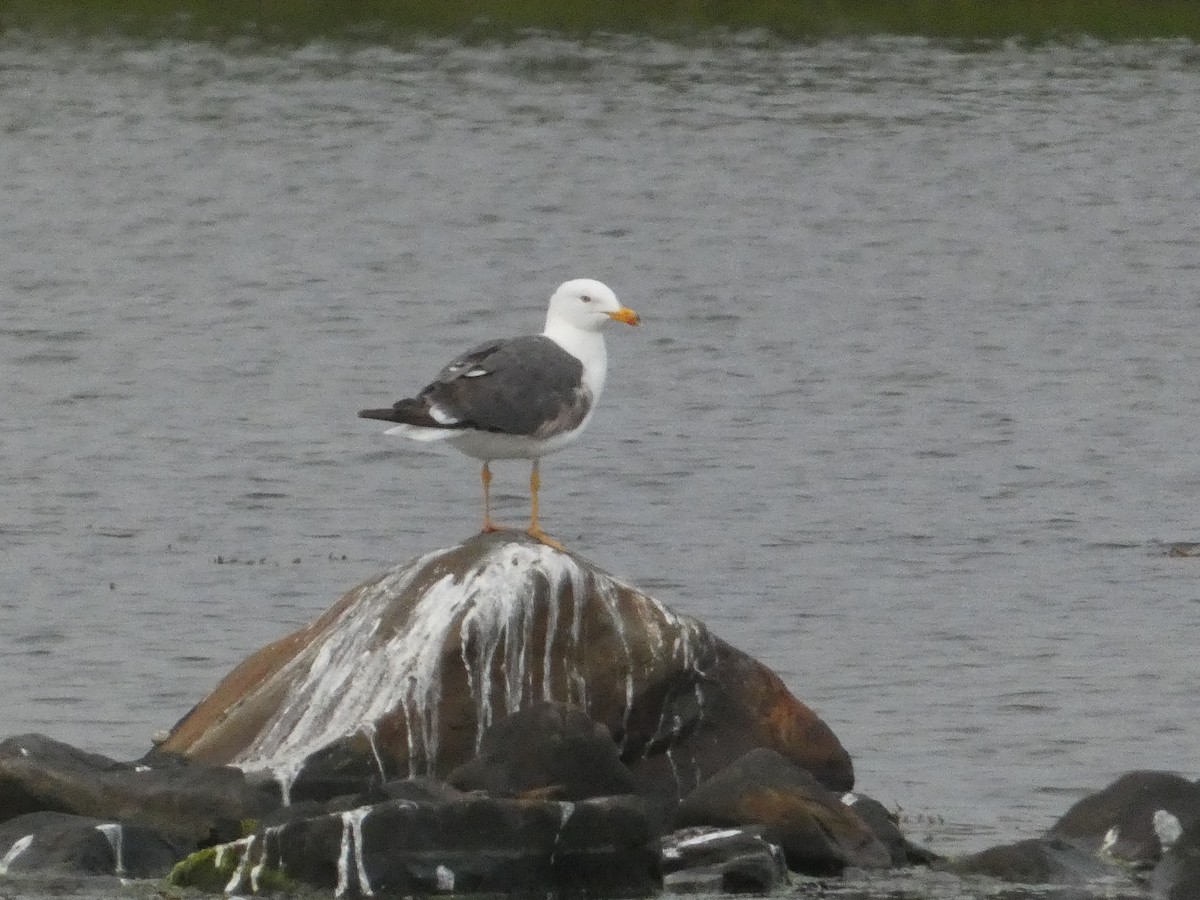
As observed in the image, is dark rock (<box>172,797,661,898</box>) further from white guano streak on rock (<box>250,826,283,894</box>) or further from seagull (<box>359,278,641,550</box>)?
seagull (<box>359,278,641,550</box>)

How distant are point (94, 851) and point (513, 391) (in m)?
2.75

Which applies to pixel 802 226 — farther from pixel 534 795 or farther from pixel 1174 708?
pixel 534 795

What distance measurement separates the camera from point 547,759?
11664 millimetres

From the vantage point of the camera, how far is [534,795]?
37.7 feet

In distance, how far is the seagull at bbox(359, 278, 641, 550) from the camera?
12.1m

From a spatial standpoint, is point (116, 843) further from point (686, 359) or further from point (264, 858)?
point (686, 359)

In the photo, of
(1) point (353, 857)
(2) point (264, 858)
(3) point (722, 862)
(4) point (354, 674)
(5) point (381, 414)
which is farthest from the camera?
(4) point (354, 674)

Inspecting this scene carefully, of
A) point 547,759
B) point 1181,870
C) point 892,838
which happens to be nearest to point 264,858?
point 547,759

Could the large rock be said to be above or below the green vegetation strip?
below

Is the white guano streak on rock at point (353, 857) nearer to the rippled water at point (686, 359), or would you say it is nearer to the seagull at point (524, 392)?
the seagull at point (524, 392)

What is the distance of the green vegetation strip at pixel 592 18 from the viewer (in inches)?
2082

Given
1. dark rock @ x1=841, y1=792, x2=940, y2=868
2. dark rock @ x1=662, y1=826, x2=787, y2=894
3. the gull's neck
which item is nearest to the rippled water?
dark rock @ x1=841, y1=792, x2=940, y2=868

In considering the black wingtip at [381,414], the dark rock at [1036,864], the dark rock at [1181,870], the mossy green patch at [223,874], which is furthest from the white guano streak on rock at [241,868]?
the dark rock at [1181,870]

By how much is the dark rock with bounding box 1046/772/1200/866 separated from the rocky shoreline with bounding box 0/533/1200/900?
0.4 inches
